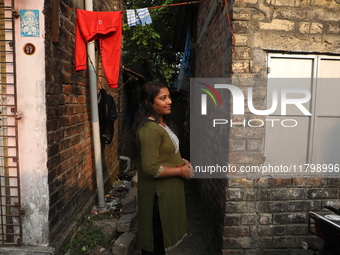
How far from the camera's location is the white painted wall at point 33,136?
2.30 meters

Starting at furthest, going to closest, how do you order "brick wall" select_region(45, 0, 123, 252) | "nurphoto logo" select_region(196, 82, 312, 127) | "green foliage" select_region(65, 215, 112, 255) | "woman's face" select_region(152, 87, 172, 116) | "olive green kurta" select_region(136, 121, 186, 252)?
1. "green foliage" select_region(65, 215, 112, 255)
2. "nurphoto logo" select_region(196, 82, 312, 127)
3. "brick wall" select_region(45, 0, 123, 252)
4. "woman's face" select_region(152, 87, 172, 116)
5. "olive green kurta" select_region(136, 121, 186, 252)

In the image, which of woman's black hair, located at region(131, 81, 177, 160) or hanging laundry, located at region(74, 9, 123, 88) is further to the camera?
hanging laundry, located at region(74, 9, 123, 88)

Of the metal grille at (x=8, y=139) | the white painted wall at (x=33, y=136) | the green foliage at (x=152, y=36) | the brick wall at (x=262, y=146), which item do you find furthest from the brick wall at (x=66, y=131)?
the green foliage at (x=152, y=36)

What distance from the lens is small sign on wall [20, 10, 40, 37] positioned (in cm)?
228

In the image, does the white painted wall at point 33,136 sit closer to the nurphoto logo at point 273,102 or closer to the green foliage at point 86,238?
the green foliage at point 86,238

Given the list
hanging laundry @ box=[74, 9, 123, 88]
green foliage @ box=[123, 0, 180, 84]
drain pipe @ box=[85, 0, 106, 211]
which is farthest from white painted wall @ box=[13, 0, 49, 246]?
green foliage @ box=[123, 0, 180, 84]

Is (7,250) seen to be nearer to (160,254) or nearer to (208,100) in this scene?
(160,254)

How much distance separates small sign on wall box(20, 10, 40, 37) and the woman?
114cm

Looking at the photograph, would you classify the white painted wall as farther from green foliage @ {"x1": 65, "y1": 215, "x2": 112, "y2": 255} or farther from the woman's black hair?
the woman's black hair

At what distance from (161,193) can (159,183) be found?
0.09m

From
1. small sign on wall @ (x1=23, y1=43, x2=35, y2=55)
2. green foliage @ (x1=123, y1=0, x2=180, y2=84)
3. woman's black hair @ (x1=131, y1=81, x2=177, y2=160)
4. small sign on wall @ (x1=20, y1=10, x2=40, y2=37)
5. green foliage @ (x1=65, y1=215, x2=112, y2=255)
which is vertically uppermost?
green foliage @ (x1=123, y1=0, x2=180, y2=84)

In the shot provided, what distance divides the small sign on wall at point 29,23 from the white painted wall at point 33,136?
29 millimetres

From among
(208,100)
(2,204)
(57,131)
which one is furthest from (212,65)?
(2,204)

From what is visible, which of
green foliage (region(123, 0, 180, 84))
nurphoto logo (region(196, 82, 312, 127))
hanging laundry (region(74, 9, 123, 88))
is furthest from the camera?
green foliage (region(123, 0, 180, 84))
